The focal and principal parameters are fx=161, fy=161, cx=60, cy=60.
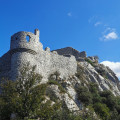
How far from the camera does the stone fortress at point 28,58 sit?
1920cm

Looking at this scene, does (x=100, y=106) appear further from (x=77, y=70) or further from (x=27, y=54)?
(x=27, y=54)

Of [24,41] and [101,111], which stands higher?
[24,41]

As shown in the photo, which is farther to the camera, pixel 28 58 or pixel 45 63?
pixel 45 63

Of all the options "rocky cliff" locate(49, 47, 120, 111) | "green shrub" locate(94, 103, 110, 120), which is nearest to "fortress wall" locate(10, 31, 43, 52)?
"rocky cliff" locate(49, 47, 120, 111)

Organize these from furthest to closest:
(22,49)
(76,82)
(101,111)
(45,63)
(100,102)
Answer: (76,82) → (100,102) → (45,63) → (101,111) → (22,49)

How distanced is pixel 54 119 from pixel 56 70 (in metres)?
11.3

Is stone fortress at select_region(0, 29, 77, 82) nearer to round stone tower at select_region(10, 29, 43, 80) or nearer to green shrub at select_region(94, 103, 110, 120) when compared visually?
round stone tower at select_region(10, 29, 43, 80)

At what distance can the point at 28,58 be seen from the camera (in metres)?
19.6

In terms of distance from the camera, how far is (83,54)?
41.2 m

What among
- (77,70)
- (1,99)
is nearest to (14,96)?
(1,99)

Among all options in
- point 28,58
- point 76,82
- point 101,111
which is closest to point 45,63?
point 28,58

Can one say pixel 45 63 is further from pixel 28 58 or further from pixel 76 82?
pixel 76 82

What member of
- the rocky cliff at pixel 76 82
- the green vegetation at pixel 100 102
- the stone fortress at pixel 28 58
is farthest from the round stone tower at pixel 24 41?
the green vegetation at pixel 100 102

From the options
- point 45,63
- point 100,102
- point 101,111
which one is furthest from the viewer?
point 100,102
